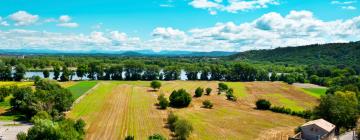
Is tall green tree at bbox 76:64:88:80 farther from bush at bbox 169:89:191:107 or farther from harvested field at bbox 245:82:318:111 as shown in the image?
bush at bbox 169:89:191:107

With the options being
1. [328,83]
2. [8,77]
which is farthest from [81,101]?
[328,83]

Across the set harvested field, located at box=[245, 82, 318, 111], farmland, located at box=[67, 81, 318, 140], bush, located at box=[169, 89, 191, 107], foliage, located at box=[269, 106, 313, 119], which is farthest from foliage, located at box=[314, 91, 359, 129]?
bush, located at box=[169, 89, 191, 107]

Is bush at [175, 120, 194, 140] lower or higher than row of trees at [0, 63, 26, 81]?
lower

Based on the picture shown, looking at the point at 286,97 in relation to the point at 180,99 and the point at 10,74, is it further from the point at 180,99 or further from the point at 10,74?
the point at 10,74

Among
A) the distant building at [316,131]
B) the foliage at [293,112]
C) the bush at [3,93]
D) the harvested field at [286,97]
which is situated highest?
the bush at [3,93]

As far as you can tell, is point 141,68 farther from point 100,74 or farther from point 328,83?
point 328,83

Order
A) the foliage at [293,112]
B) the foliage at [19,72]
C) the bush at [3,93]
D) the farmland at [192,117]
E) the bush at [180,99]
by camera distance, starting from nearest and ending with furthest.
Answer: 1. the farmland at [192,117]
2. the foliage at [293,112]
3. the bush at [180,99]
4. the bush at [3,93]
5. the foliage at [19,72]

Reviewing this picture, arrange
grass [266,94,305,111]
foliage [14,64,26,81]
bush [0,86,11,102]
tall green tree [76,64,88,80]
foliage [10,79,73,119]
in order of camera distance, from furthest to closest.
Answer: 1. tall green tree [76,64,88,80]
2. foliage [14,64,26,81]
3. grass [266,94,305,111]
4. bush [0,86,11,102]
5. foliage [10,79,73,119]

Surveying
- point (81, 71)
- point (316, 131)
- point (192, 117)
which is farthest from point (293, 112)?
point (81, 71)

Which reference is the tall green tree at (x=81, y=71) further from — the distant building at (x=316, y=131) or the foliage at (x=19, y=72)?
the distant building at (x=316, y=131)

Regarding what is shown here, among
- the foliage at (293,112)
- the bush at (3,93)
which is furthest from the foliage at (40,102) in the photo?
the foliage at (293,112)
